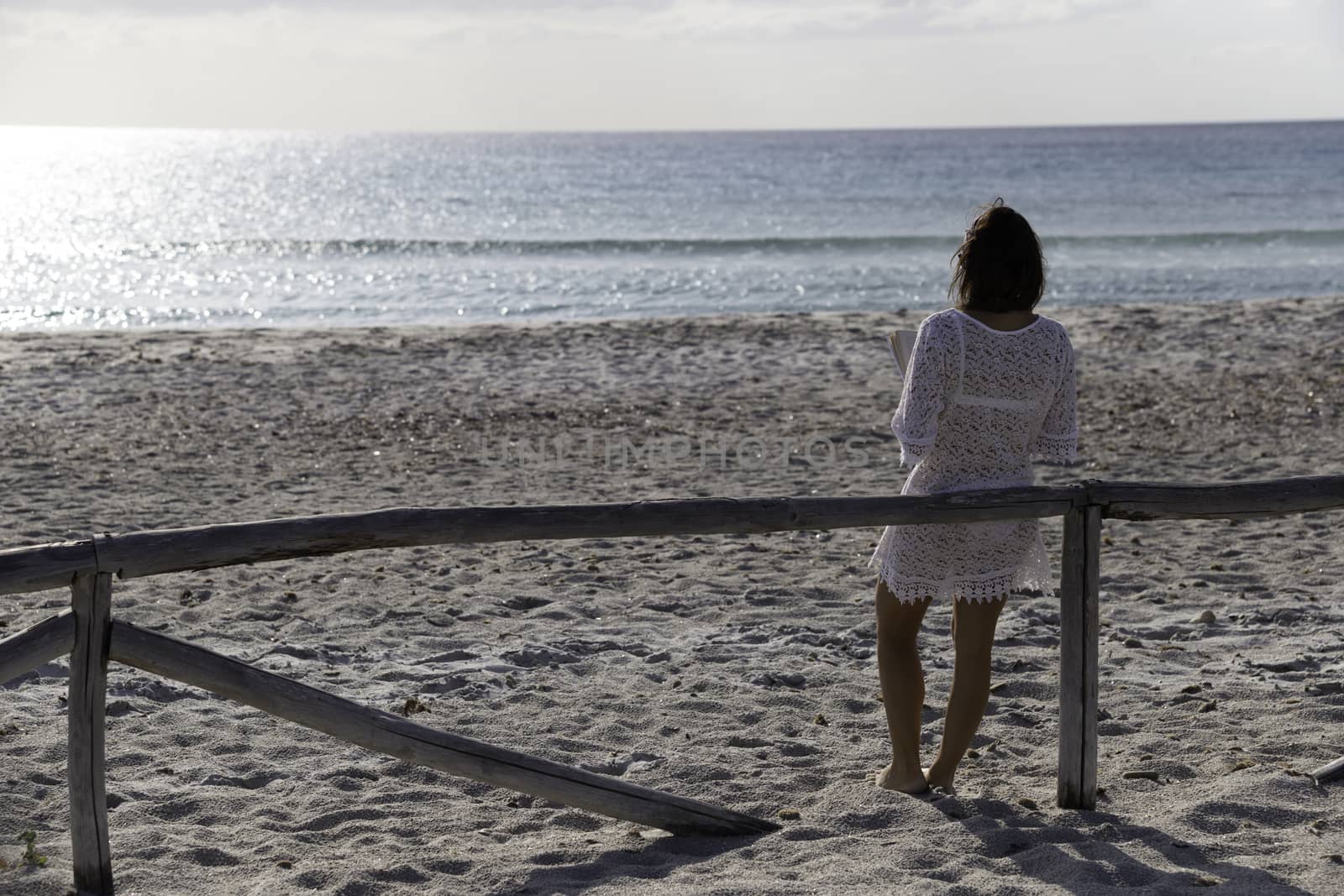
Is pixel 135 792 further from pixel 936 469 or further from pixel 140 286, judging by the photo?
pixel 140 286

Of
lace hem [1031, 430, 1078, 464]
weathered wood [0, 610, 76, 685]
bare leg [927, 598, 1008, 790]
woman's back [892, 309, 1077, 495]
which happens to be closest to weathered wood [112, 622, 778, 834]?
weathered wood [0, 610, 76, 685]

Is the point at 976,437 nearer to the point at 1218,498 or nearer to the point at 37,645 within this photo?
the point at 1218,498

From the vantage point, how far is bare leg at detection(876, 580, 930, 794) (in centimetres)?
375

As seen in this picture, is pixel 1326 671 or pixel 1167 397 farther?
pixel 1167 397

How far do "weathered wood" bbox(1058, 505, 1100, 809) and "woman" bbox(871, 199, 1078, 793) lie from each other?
86mm

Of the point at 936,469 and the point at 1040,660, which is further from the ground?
the point at 936,469

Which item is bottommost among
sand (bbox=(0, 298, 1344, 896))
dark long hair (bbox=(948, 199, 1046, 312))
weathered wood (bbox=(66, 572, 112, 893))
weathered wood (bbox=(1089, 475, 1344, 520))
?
sand (bbox=(0, 298, 1344, 896))

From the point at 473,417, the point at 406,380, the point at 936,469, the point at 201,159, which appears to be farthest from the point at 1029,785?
the point at 201,159

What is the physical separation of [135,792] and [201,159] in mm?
111225

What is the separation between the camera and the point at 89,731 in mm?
3227

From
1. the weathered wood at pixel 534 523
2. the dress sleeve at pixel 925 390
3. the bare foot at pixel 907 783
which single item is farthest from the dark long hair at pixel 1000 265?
the bare foot at pixel 907 783

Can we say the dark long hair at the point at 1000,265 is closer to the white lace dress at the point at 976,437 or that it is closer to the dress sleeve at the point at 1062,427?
the white lace dress at the point at 976,437

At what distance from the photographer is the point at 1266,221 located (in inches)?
1399

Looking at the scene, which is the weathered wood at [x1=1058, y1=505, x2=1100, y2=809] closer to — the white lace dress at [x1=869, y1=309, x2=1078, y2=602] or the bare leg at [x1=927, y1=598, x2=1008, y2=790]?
the white lace dress at [x1=869, y1=309, x2=1078, y2=602]
